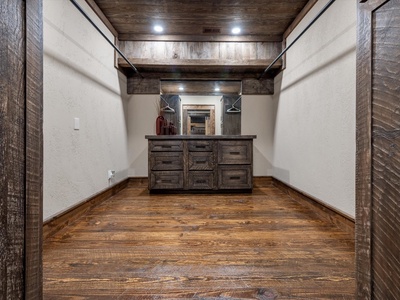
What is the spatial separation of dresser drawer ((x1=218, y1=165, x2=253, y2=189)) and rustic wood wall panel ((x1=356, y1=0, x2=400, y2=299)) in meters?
2.46

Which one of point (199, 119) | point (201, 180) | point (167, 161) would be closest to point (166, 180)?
point (167, 161)

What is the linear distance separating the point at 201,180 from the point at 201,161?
0.28 meters

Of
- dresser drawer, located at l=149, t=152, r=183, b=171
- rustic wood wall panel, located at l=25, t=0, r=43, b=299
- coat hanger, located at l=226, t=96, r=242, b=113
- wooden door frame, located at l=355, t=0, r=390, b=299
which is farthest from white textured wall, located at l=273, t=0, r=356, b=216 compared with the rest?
rustic wood wall panel, located at l=25, t=0, r=43, b=299

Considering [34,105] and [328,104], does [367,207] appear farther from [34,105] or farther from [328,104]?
[328,104]

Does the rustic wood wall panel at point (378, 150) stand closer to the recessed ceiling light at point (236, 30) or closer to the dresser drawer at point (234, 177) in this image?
the dresser drawer at point (234, 177)

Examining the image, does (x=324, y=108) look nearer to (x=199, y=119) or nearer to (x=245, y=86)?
(x=245, y=86)

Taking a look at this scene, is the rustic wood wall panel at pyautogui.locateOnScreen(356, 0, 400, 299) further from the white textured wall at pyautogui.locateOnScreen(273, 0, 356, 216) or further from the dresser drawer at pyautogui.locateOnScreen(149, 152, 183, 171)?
the dresser drawer at pyautogui.locateOnScreen(149, 152, 183, 171)

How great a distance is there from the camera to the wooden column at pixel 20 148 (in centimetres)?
70

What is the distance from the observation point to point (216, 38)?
11.7 ft

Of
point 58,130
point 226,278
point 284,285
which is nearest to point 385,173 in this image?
point 284,285

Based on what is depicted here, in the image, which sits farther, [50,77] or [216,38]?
[216,38]

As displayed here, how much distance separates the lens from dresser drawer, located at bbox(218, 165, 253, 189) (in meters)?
3.35

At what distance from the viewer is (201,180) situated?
11.0 feet

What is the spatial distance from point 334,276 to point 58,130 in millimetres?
2226
